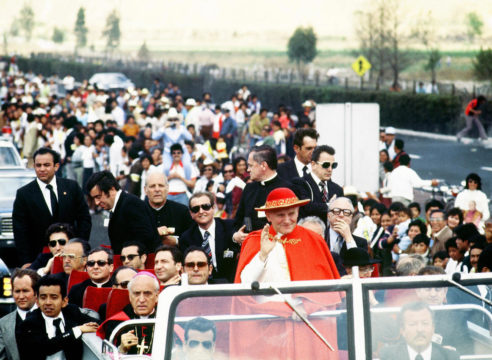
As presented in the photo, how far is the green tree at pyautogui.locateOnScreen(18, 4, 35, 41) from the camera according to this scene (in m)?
140

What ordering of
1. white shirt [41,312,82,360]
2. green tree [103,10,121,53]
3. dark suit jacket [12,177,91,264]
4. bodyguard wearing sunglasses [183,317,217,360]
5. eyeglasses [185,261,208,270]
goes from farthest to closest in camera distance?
green tree [103,10,121,53] < dark suit jacket [12,177,91,264] < eyeglasses [185,261,208,270] < white shirt [41,312,82,360] < bodyguard wearing sunglasses [183,317,217,360]

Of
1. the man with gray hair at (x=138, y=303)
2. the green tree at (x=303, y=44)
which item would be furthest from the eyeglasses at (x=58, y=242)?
the green tree at (x=303, y=44)

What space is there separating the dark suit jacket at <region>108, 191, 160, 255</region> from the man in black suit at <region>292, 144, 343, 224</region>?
1.52 meters

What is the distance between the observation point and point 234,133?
29.3 metres

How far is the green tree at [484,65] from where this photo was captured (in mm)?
47781

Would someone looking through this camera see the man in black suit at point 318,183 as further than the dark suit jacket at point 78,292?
Yes

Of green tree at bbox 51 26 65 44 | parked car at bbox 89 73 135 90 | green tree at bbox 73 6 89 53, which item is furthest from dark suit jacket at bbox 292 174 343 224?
green tree at bbox 51 26 65 44

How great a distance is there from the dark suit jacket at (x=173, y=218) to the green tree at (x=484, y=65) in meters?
39.9

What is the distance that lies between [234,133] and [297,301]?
24804 millimetres

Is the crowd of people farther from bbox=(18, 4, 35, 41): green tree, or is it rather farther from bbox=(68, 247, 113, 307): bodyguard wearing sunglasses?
bbox=(18, 4, 35, 41): green tree

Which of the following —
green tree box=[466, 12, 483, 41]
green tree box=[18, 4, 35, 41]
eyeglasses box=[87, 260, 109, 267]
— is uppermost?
green tree box=[18, 4, 35, 41]

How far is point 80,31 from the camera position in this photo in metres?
123

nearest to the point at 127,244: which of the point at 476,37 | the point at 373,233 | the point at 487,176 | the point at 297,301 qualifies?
the point at 297,301

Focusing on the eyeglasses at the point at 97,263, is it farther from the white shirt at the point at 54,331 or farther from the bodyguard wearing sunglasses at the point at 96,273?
the white shirt at the point at 54,331
